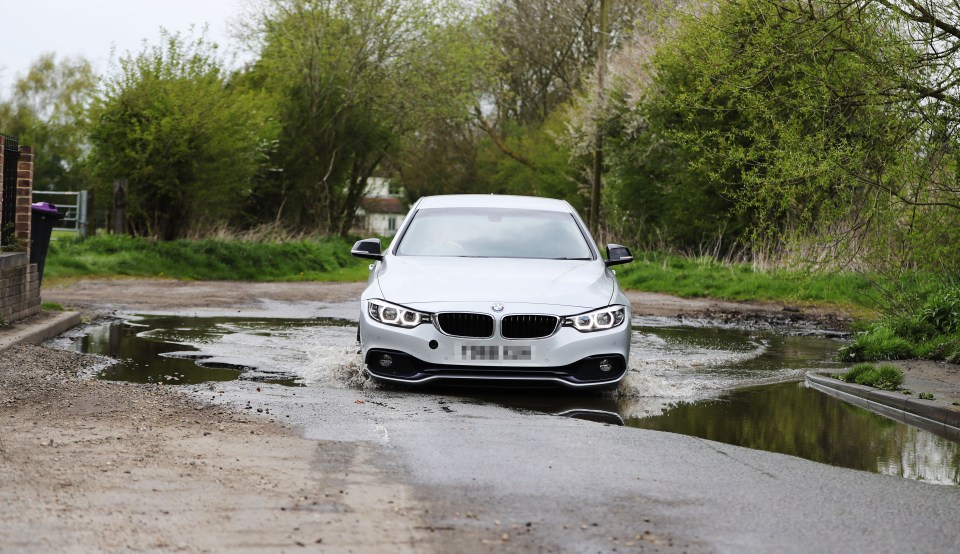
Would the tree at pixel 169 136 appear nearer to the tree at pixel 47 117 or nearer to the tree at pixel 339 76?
the tree at pixel 339 76

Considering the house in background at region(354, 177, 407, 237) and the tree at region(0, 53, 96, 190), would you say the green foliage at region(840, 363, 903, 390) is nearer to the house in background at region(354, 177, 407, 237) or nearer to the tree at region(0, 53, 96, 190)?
the house in background at region(354, 177, 407, 237)

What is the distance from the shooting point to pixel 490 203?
452 inches

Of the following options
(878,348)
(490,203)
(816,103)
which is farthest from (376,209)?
(490,203)

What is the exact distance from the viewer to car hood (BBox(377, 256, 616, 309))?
9.27 meters

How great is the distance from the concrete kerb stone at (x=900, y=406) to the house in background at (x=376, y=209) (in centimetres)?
2055

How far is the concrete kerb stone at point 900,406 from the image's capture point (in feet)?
28.7

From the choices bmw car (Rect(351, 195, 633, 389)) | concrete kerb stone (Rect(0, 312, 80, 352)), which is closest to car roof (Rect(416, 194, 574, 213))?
bmw car (Rect(351, 195, 633, 389))

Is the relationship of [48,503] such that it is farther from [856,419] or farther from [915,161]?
[915,161]

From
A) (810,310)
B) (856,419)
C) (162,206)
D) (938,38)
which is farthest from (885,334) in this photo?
(162,206)

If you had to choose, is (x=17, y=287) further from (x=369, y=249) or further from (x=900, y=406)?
(x=900, y=406)

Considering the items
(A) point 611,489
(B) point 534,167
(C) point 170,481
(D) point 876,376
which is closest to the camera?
(C) point 170,481

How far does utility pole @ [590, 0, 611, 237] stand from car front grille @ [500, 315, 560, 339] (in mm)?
26288

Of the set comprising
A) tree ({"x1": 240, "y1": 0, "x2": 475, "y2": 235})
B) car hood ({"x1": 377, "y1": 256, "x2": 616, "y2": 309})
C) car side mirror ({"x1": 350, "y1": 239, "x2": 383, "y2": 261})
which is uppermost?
tree ({"x1": 240, "y1": 0, "x2": 475, "y2": 235})

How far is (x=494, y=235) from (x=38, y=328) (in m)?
5.35
